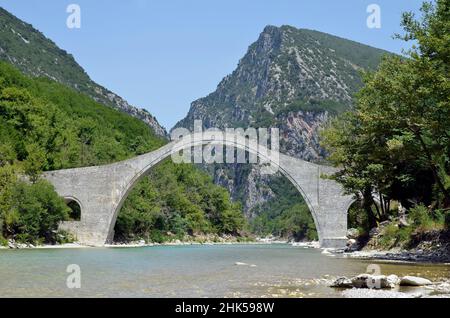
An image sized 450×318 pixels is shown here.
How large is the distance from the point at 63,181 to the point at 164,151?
5920 millimetres

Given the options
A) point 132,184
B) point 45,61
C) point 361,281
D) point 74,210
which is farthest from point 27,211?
point 45,61

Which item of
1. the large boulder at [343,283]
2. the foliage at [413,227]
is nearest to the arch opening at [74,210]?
the foliage at [413,227]

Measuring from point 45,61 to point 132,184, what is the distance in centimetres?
6129

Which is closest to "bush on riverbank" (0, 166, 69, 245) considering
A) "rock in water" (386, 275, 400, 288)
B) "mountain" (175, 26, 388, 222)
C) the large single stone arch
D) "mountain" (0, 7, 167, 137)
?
the large single stone arch

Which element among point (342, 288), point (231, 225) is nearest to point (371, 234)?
point (342, 288)

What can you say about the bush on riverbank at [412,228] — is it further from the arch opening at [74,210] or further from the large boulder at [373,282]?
the arch opening at [74,210]

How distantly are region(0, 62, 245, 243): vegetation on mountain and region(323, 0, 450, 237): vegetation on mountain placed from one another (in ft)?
49.1

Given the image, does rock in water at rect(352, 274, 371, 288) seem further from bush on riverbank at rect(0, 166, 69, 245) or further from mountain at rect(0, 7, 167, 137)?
mountain at rect(0, 7, 167, 137)

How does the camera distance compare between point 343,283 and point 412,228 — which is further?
point 412,228

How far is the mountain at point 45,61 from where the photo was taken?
82.4 meters

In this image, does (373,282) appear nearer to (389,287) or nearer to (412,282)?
(389,287)

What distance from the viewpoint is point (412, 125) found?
1295cm

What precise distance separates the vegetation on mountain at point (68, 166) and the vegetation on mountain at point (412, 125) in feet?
49.1
